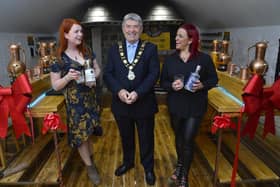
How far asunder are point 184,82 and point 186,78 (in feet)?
0.09

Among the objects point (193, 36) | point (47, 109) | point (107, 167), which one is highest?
point (193, 36)

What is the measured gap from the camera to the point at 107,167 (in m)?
1.84

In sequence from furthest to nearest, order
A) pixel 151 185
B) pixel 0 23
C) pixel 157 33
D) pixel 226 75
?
1. pixel 157 33
2. pixel 0 23
3. pixel 226 75
4. pixel 151 185

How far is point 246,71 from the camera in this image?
70.5 inches

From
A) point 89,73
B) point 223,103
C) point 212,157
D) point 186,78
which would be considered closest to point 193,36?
point 186,78

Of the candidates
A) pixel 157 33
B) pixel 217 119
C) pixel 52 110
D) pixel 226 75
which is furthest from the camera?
pixel 157 33

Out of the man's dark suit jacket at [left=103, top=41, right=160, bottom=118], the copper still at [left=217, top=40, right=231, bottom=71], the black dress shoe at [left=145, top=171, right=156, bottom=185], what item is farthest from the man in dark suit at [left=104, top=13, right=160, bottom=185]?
the copper still at [left=217, top=40, right=231, bottom=71]

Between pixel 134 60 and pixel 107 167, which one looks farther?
pixel 107 167

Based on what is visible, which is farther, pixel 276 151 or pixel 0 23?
pixel 0 23

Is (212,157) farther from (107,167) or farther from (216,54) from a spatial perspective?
(216,54)

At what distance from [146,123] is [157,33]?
290 centimetres

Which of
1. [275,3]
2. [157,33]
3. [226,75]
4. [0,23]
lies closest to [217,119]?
[226,75]

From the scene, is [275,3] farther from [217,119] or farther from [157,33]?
[157,33]

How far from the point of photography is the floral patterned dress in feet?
4.53
